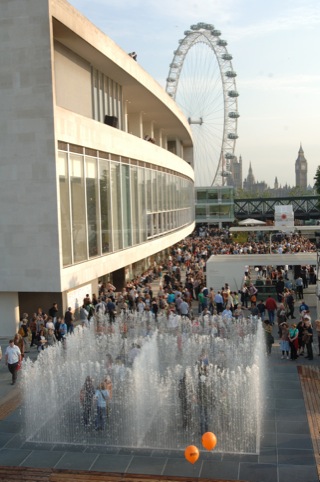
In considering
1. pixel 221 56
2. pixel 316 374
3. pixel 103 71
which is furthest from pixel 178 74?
pixel 316 374

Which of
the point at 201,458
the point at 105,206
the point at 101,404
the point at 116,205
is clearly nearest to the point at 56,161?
the point at 105,206

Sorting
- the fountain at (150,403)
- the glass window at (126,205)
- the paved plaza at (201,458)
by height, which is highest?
the glass window at (126,205)

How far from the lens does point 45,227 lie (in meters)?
21.5

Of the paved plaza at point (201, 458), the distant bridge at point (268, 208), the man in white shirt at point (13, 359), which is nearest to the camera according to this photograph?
the paved plaza at point (201, 458)

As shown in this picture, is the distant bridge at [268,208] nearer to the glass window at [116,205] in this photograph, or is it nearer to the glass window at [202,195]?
the glass window at [202,195]

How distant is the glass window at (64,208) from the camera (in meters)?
21.8

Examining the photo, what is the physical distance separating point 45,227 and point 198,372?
10801 mm

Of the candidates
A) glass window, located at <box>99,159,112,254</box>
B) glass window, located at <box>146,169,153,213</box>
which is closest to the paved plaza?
glass window, located at <box>99,159,112,254</box>

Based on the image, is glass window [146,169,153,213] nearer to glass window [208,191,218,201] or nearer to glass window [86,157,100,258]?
glass window [86,157,100,258]

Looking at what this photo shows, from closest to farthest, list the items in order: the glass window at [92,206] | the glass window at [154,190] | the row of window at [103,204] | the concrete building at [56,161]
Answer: the concrete building at [56,161] < the row of window at [103,204] < the glass window at [92,206] < the glass window at [154,190]

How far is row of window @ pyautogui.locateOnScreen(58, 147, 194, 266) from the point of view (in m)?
22.5

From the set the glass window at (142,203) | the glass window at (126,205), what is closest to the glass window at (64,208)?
the glass window at (126,205)

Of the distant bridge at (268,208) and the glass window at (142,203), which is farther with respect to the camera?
the distant bridge at (268,208)

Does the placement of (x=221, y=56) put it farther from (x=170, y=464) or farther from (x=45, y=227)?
(x=170, y=464)
